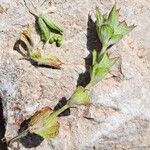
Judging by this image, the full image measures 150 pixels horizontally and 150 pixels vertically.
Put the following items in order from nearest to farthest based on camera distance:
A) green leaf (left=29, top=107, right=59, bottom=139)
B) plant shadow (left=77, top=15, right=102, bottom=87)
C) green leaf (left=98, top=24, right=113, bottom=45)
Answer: green leaf (left=29, top=107, right=59, bottom=139) → green leaf (left=98, top=24, right=113, bottom=45) → plant shadow (left=77, top=15, right=102, bottom=87)

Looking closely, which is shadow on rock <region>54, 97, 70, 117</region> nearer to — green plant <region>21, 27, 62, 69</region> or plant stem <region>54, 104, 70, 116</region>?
plant stem <region>54, 104, 70, 116</region>

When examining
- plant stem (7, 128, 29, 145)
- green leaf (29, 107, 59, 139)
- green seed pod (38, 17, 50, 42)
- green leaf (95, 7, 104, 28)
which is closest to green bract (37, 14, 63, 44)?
green seed pod (38, 17, 50, 42)

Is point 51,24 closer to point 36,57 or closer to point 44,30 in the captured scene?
point 44,30

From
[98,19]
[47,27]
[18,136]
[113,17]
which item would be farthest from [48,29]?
[18,136]

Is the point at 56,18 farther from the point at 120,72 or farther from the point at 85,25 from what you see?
the point at 120,72

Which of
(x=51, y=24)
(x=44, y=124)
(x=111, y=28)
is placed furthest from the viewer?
(x=51, y=24)

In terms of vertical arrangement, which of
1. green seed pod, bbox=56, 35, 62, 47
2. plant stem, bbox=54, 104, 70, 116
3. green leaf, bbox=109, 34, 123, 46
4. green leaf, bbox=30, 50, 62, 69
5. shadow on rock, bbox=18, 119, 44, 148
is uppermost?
green seed pod, bbox=56, 35, 62, 47
